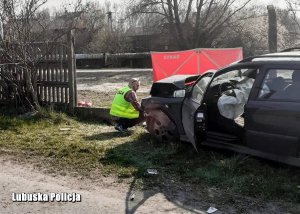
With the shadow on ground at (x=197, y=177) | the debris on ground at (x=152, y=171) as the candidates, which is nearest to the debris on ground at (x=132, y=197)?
the shadow on ground at (x=197, y=177)

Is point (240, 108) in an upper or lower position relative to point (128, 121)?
upper

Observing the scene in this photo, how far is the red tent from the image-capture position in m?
11.2

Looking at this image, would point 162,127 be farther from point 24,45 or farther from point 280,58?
point 24,45

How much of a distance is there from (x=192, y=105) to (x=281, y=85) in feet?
4.41

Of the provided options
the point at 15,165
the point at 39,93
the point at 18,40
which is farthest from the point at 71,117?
the point at 15,165

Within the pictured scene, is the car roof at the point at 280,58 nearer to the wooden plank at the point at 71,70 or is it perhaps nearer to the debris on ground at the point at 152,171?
the debris on ground at the point at 152,171

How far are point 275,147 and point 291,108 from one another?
52cm

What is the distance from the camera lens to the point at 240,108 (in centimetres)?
571

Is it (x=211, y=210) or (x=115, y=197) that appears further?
(x=115, y=197)

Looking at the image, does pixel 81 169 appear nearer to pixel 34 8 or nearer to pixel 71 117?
pixel 71 117

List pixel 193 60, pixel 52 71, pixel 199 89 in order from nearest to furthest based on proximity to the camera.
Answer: pixel 199 89 → pixel 52 71 → pixel 193 60

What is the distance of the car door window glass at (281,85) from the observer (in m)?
4.79

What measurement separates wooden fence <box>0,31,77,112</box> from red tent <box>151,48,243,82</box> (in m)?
3.16

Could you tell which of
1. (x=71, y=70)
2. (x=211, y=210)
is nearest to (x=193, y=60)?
(x=71, y=70)
